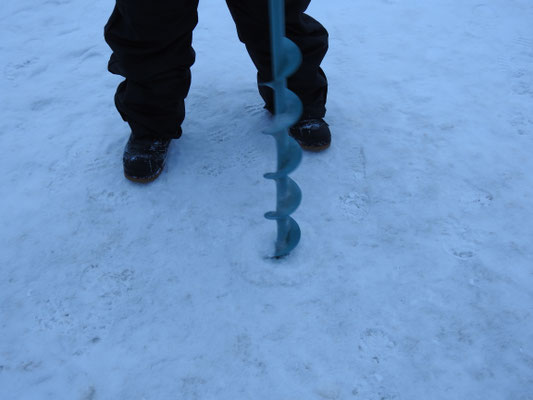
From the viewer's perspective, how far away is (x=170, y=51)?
1547 mm

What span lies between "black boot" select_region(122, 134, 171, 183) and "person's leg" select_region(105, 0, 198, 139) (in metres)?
0.04

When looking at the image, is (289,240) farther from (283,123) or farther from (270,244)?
(283,123)

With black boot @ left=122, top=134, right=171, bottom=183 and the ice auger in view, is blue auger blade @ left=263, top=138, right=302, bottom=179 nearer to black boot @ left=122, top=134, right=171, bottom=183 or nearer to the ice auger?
the ice auger

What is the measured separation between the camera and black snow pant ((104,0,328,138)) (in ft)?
4.69

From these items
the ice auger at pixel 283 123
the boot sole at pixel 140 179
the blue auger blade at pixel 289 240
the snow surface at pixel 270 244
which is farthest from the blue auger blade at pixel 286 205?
the boot sole at pixel 140 179

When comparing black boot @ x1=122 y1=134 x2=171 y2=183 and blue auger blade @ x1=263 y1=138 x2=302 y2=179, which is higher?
blue auger blade @ x1=263 y1=138 x2=302 y2=179

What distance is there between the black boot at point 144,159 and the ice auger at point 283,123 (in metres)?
0.65

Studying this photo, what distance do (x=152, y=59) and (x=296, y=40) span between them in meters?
0.55

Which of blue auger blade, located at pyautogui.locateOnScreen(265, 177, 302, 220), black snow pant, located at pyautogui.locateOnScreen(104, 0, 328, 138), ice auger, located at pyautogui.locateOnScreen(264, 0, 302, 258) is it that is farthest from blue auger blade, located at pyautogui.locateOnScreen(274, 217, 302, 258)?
black snow pant, located at pyautogui.locateOnScreen(104, 0, 328, 138)

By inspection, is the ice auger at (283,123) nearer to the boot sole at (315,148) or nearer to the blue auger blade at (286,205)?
the blue auger blade at (286,205)

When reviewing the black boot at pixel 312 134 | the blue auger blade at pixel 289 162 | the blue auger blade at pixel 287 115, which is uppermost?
the blue auger blade at pixel 287 115

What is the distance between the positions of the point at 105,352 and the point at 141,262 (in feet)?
1.08

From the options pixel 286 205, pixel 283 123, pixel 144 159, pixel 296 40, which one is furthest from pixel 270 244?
pixel 296 40

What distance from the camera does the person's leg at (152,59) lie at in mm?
1407
